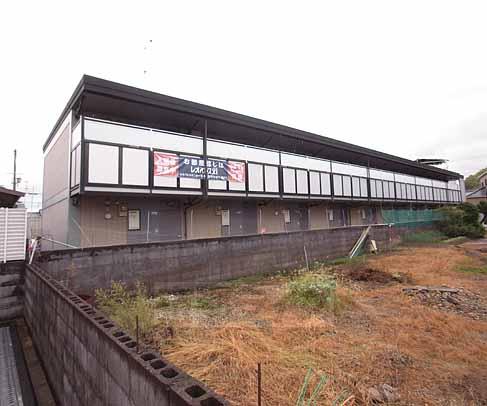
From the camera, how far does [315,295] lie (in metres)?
6.39

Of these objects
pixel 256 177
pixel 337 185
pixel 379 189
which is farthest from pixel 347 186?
pixel 256 177

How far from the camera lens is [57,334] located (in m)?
4.05

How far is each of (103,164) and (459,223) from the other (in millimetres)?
30285

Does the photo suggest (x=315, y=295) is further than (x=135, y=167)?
No

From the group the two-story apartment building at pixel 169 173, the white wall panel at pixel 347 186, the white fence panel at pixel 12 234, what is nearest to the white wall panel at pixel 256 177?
the two-story apartment building at pixel 169 173

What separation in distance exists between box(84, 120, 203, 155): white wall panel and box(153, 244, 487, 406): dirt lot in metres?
5.93

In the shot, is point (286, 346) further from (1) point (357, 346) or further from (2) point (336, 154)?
(2) point (336, 154)

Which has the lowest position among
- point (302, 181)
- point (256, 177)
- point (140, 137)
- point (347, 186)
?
point (256, 177)

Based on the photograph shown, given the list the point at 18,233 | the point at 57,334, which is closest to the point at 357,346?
the point at 57,334

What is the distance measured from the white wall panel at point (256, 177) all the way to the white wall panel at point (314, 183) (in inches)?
156

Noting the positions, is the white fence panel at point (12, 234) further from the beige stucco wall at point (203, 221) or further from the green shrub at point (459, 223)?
the green shrub at point (459, 223)

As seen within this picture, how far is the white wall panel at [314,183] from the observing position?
16484mm

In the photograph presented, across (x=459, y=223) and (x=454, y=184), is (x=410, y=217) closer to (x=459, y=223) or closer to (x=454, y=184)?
(x=459, y=223)

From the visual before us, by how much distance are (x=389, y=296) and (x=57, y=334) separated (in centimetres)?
743
